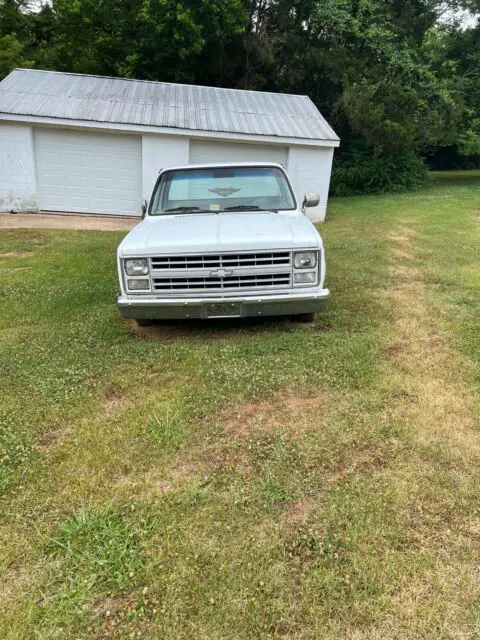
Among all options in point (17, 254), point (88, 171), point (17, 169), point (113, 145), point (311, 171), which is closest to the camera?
point (17, 254)

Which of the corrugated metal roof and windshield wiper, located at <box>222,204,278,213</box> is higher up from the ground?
the corrugated metal roof

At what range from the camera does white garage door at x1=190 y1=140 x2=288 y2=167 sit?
1394 cm

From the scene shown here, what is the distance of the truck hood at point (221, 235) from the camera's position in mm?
4383

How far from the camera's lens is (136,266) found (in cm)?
448

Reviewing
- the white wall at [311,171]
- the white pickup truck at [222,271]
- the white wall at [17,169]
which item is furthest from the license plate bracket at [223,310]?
the white wall at [17,169]

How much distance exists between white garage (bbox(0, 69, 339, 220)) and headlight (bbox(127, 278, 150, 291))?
10.0 meters

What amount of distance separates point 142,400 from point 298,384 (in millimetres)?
1212

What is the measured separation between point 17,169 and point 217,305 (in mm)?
11397

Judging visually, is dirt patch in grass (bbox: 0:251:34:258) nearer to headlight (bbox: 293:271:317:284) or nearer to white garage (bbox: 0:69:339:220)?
white garage (bbox: 0:69:339:220)

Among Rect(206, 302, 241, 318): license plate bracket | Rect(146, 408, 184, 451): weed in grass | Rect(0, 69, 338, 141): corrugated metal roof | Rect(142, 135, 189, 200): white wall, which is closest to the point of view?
Rect(146, 408, 184, 451): weed in grass

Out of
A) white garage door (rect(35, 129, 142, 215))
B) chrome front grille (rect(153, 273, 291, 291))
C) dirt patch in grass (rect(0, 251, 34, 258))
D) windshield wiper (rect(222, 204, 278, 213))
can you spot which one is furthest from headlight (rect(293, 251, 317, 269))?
white garage door (rect(35, 129, 142, 215))

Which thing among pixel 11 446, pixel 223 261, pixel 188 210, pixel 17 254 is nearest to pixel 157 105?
pixel 17 254

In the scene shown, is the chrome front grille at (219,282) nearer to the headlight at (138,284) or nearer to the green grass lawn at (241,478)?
the headlight at (138,284)

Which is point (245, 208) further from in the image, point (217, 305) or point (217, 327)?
point (217, 305)
